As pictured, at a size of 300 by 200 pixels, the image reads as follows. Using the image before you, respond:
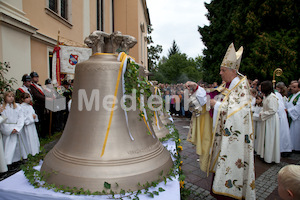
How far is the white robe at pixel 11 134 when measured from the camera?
4.00 m

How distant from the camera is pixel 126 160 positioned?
1.64 metres

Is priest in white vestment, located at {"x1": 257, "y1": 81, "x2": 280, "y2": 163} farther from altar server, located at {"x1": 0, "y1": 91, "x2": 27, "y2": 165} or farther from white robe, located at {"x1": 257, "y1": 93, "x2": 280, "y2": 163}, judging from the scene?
altar server, located at {"x1": 0, "y1": 91, "x2": 27, "y2": 165}

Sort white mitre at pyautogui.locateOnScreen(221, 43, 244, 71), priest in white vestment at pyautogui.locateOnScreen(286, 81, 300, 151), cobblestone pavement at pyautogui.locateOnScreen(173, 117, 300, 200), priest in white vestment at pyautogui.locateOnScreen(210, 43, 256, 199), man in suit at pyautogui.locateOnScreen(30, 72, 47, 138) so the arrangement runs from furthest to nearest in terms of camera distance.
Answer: man in suit at pyautogui.locateOnScreen(30, 72, 47, 138)
priest in white vestment at pyautogui.locateOnScreen(286, 81, 300, 151)
cobblestone pavement at pyautogui.locateOnScreen(173, 117, 300, 200)
white mitre at pyautogui.locateOnScreen(221, 43, 244, 71)
priest in white vestment at pyautogui.locateOnScreen(210, 43, 256, 199)

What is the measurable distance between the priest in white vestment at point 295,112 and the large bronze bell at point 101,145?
5.24 metres

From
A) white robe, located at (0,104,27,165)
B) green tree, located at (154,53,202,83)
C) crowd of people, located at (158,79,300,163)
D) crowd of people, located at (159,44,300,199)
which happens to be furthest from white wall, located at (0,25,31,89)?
green tree, located at (154,53,202,83)

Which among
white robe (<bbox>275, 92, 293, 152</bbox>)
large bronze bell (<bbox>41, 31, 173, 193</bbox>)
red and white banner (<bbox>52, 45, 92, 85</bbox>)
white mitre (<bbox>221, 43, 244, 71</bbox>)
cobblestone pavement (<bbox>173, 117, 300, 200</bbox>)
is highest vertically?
red and white banner (<bbox>52, 45, 92, 85</bbox>)

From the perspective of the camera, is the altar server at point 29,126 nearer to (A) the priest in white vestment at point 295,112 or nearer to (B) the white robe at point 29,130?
(B) the white robe at point 29,130

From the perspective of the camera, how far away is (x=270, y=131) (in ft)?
15.7

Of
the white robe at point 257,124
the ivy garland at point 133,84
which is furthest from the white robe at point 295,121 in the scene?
the ivy garland at point 133,84

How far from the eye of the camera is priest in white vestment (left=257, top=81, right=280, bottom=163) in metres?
4.56

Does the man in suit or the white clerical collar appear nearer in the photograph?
the white clerical collar

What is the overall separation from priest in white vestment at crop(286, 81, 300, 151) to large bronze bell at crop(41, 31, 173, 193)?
5.24m

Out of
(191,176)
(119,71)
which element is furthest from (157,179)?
(191,176)

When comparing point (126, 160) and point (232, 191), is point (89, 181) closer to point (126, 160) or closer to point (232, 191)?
point (126, 160)
